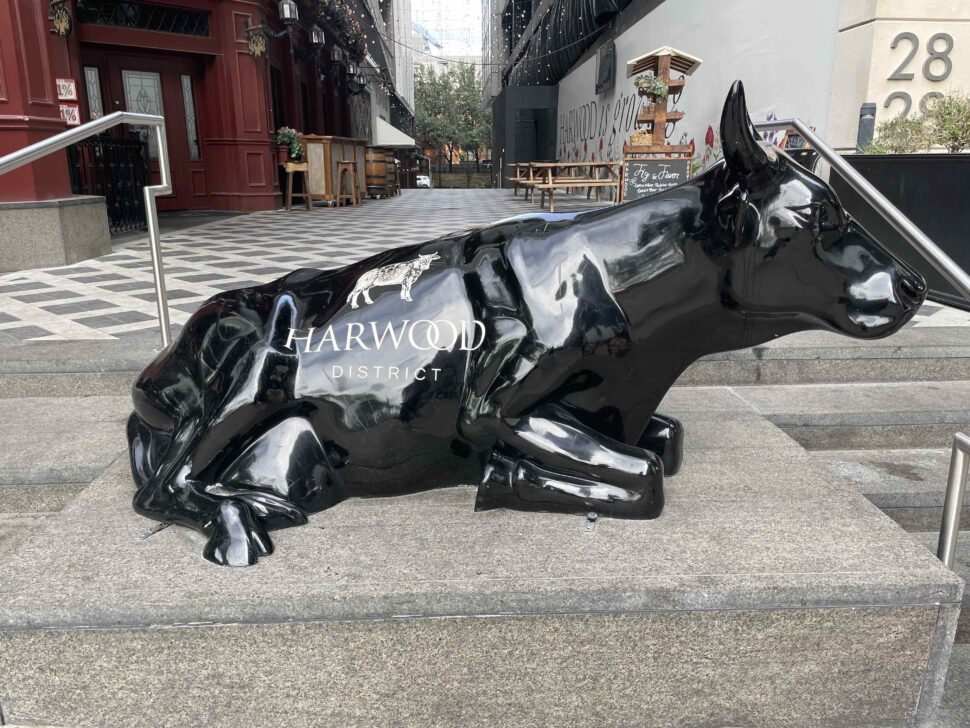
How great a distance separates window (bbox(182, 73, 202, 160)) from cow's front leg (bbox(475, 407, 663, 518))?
12918mm

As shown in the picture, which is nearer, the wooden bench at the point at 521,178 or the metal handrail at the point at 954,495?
the metal handrail at the point at 954,495

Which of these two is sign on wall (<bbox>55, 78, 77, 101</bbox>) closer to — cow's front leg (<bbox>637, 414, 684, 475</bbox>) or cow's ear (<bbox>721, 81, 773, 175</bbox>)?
cow's front leg (<bbox>637, 414, 684, 475</bbox>)

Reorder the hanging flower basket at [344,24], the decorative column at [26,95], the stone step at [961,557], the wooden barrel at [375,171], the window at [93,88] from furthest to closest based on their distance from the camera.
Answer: the wooden barrel at [375,171] → the hanging flower basket at [344,24] → the window at [93,88] → the decorative column at [26,95] → the stone step at [961,557]

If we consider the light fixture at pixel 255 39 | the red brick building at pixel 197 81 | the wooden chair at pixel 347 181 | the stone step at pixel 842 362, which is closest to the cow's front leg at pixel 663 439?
the stone step at pixel 842 362

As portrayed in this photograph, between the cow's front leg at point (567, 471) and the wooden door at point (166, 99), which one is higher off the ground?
the wooden door at point (166, 99)

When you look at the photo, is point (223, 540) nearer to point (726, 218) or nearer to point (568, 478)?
point (568, 478)

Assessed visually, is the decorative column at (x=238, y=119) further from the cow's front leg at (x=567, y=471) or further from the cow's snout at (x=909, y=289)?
the cow's snout at (x=909, y=289)

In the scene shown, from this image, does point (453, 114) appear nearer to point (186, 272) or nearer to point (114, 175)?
point (114, 175)

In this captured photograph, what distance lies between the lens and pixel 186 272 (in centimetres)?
635

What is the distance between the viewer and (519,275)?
1816mm

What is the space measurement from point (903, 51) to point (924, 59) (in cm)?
19

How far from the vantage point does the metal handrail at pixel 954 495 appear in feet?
6.01

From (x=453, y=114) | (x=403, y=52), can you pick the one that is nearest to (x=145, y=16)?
(x=403, y=52)

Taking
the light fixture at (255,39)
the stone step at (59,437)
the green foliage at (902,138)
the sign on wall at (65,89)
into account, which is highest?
the light fixture at (255,39)
